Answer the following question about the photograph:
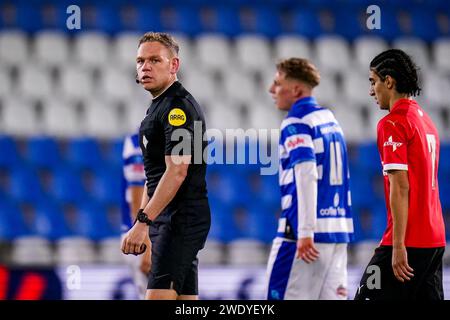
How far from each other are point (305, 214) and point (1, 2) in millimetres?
6511

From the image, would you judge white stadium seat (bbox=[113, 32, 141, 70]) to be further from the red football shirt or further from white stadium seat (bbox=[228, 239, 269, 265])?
the red football shirt

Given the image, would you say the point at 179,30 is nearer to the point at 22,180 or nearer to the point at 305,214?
the point at 22,180

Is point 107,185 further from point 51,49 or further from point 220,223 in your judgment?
point 51,49

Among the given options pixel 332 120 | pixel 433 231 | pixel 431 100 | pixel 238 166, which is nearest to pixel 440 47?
pixel 431 100

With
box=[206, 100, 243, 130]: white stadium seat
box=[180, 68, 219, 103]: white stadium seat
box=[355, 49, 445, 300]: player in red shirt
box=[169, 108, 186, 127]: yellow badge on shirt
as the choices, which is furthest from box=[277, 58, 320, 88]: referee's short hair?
box=[180, 68, 219, 103]: white stadium seat

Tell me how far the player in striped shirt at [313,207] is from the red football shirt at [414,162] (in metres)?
0.97

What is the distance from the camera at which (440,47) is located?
1009cm

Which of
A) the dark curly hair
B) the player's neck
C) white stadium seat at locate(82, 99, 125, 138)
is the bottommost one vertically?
the player's neck

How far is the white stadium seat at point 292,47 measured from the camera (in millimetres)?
9773

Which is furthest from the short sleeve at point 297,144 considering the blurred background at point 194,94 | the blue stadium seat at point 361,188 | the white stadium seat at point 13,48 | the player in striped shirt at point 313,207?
the white stadium seat at point 13,48

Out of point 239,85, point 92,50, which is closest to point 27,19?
point 92,50

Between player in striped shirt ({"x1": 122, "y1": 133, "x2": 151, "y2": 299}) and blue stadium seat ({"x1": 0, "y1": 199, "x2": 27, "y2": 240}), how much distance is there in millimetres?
2877

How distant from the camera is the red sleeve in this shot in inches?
144
